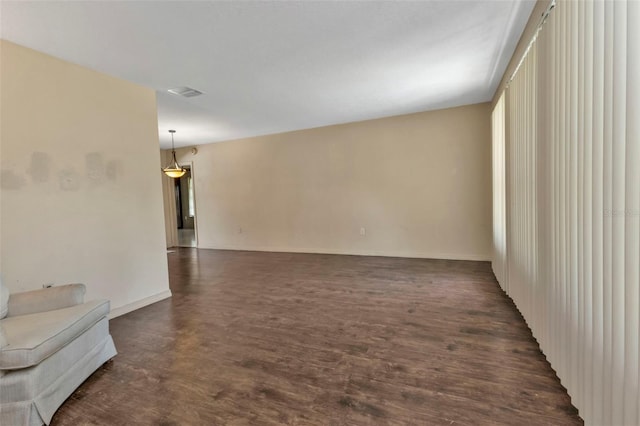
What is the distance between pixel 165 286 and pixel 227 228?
3.61 metres

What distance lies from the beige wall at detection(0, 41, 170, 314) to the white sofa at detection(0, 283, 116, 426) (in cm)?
71

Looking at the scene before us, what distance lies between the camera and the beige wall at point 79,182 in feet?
8.47

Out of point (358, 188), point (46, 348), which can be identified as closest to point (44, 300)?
point (46, 348)

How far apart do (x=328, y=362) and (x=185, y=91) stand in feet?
11.7

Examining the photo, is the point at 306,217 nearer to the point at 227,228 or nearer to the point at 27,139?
the point at 227,228

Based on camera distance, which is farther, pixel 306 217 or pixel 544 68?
pixel 306 217

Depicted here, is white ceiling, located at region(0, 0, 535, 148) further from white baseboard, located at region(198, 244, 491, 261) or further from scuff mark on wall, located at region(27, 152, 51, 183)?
white baseboard, located at region(198, 244, 491, 261)

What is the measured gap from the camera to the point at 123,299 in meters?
3.38

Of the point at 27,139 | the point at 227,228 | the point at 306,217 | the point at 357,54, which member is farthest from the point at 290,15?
the point at 227,228

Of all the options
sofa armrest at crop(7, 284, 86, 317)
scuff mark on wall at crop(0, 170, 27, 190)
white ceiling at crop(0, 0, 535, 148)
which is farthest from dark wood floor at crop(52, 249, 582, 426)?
white ceiling at crop(0, 0, 535, 148)

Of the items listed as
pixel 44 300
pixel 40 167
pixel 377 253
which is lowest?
pixel 377 253

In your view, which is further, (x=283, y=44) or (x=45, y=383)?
(x=283, y=44)

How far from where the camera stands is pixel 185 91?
3830mm

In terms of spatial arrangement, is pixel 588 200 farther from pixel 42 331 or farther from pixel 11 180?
pixel 11 180
